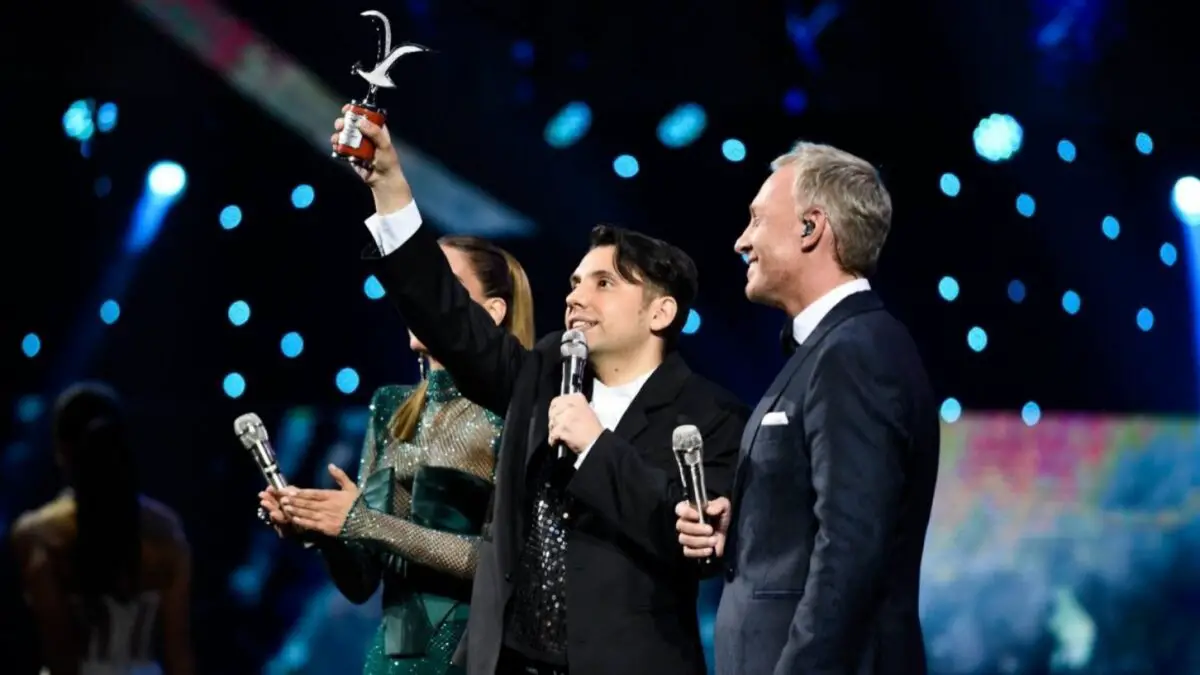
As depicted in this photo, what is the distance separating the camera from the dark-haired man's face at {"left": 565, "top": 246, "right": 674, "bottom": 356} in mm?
2531

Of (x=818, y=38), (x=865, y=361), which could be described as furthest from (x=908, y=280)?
(x=865, y=361)

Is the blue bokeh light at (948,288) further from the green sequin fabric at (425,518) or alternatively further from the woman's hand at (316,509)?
the woman's hand at (316,509)

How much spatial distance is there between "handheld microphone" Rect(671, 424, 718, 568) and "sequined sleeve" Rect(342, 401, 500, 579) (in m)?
0.62

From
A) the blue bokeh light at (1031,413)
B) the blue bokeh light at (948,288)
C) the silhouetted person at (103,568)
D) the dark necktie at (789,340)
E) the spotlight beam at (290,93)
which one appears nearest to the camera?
the dark necktie at (789,340)

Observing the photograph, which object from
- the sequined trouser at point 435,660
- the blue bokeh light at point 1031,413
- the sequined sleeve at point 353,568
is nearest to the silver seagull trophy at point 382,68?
the sequined sleeve at point 353,568

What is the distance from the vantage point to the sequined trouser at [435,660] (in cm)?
266

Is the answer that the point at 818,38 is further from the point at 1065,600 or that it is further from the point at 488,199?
the point at 1065,600

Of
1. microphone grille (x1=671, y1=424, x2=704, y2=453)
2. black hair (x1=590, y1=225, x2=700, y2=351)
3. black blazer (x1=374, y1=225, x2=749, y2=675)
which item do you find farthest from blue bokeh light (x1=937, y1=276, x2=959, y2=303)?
microphone grille (x1=671, y1=424, x2=704, y2=453)

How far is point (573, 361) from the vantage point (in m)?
2.32

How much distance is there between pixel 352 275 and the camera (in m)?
4.61

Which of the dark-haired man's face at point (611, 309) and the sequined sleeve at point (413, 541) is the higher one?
the dark-haired man's face at point (611, 309)

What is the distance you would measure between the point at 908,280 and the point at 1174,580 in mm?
1340

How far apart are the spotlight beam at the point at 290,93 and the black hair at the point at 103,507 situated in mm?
1097

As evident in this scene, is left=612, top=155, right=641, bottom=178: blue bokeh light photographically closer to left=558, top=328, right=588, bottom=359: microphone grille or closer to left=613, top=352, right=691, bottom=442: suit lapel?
left=613, top=352, right=691, bottom=442: suit lapel
